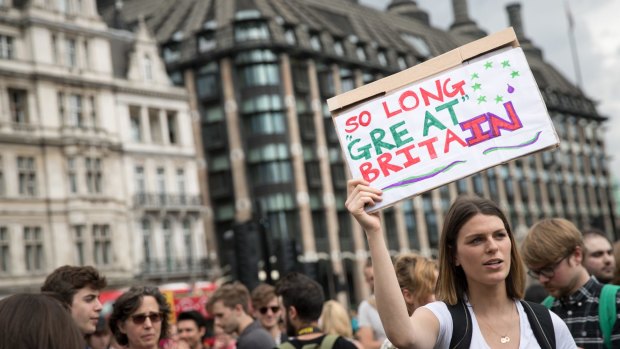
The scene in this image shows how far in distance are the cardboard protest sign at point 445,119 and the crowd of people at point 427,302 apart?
0.19 metres

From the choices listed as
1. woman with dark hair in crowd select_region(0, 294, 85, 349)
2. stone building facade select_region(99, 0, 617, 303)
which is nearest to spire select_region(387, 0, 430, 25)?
stone building facade select_region(99, 0, 617, 303)

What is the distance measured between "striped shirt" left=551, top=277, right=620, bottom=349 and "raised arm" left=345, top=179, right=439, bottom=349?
184cm

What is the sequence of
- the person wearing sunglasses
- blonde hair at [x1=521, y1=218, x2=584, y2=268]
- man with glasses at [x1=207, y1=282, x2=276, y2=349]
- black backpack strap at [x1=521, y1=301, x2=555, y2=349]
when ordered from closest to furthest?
black backpack strap at [x1=521, y1=301, x2=555, y2=349] → blonde hair at [x1=521, y1=218, x2=584, y2=268] → the person wearing sunglasses → man with glasses at [x1=207, y1=282, x2=276, y2=349]

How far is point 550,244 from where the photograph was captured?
5629mm

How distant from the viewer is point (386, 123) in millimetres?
4430

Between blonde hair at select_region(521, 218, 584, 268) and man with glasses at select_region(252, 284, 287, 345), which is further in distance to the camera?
man with glasses at select_region(252, 284, 287, 345)

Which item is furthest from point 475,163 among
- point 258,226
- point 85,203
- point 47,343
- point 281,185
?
point 281,185

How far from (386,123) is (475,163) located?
43cm

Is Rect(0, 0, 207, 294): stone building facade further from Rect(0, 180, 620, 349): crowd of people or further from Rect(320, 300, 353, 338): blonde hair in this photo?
Rect(0, 180, 620, 349): crowd of people

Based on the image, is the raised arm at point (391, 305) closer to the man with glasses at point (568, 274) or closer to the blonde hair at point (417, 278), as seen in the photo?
the man with glasses at point (568, 274)

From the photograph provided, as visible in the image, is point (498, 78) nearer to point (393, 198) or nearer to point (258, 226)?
point (393, 198)

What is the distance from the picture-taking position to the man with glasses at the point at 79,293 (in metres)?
6.43

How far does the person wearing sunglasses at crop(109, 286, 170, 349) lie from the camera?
662cm

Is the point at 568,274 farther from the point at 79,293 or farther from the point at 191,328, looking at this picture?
the point at 191,328
